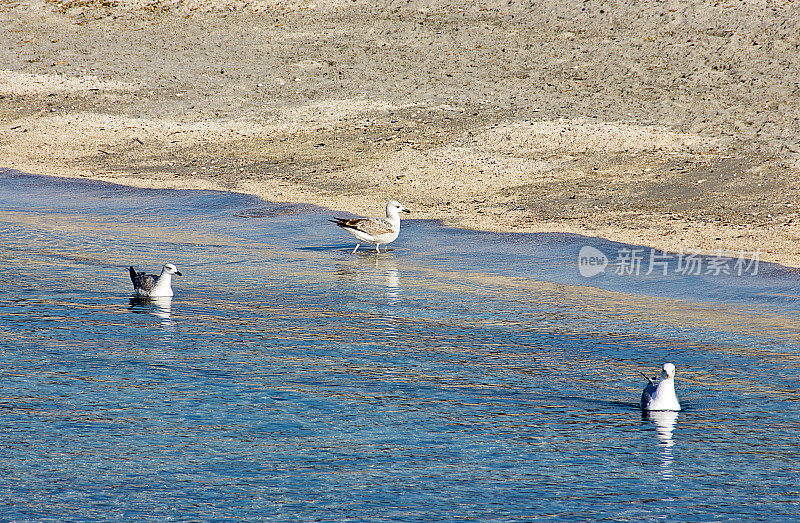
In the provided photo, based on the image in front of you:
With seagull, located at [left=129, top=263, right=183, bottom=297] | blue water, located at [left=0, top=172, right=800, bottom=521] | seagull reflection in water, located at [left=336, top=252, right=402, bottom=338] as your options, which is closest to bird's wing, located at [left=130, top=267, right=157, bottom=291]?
seagull, located at [left=129, top=263, right=183, bottom=297]

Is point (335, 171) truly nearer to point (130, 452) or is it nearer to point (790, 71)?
point (790, 71)

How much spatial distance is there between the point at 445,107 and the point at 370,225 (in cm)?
890

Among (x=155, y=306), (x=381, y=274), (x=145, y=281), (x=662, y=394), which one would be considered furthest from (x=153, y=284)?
(x=662, y=394)

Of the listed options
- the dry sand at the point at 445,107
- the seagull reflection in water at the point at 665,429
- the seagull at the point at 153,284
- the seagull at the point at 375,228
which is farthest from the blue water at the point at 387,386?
the dry sand at the point at 445,107

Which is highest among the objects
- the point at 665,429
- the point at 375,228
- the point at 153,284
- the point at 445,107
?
the point at 445,107

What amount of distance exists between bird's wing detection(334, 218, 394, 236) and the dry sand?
81.0 inches

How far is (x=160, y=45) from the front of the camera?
91.6 ft

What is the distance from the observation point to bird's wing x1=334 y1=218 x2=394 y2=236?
1481 cm

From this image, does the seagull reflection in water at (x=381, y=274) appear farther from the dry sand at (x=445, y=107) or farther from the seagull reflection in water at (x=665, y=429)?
the seagull reflection in water at (x=665, y=429)

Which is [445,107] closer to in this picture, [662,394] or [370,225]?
[370,225]

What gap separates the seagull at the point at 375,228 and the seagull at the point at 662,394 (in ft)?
21.6

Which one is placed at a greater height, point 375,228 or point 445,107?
point 445,107

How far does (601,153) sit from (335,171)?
503cm

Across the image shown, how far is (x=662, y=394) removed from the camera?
28.9ft
